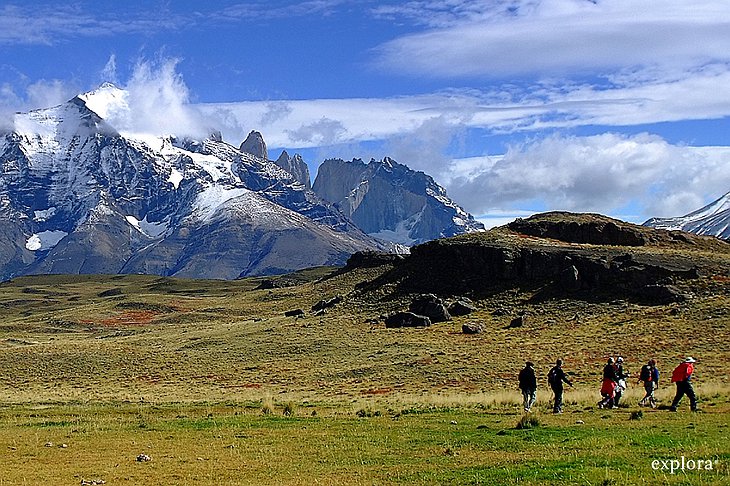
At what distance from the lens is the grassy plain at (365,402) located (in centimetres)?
2194

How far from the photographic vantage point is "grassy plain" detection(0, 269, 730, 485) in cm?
2194

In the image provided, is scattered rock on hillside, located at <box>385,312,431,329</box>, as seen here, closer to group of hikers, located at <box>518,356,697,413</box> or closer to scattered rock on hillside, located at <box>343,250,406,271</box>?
group of hikers, located at <box>518,356,697,413</box>

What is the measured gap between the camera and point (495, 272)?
87.2 metres

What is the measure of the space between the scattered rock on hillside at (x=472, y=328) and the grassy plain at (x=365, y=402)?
4.16ft

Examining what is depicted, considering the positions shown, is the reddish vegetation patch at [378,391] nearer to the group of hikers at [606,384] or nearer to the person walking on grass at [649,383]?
the group of hikers at [606,384]

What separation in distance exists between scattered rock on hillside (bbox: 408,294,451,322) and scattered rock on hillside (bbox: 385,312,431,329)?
4.50 ft

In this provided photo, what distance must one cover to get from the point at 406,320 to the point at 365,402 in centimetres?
3463

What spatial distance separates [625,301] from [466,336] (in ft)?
52.0

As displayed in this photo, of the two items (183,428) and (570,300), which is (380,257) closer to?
(570,300)

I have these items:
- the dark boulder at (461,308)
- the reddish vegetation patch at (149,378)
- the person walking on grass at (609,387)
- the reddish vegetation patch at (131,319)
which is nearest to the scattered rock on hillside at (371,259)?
the reddish vegetation patch at (131,319)

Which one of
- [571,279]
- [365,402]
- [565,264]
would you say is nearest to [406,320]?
[571,279]

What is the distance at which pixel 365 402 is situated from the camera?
43750 mm

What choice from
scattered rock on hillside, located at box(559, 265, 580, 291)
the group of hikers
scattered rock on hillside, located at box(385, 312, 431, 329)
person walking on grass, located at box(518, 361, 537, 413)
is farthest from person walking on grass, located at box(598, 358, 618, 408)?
scattered rock on hillside, located at box(559, 265, 580, 291)

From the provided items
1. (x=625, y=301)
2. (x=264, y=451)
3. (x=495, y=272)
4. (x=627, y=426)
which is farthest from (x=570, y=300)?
(x=264, y=451)
